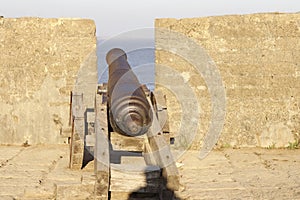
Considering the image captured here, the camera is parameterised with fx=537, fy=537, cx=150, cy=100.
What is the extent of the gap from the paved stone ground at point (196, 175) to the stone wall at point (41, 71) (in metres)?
0.36

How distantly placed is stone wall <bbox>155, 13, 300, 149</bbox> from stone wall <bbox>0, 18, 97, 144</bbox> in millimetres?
1270

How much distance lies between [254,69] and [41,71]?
317 centimetres

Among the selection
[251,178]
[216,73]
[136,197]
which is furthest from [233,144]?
[136,197]

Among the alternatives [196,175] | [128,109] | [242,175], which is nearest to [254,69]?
[242,175]

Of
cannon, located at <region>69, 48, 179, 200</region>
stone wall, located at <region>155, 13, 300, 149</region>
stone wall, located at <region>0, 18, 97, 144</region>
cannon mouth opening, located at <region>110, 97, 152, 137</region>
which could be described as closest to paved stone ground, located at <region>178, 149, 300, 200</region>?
stone wall, located at <region>155, 13, 300, 149</region>

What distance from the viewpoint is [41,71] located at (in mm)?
7992

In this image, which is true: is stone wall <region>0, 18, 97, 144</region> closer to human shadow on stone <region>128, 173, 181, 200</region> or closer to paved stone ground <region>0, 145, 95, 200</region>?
paved stone ground <region>0, 145, 95, 200</region>

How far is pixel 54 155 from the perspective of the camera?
741cm

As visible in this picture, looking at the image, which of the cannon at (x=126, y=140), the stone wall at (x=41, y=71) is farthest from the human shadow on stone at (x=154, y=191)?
the stone wall at (x=41, y=71)

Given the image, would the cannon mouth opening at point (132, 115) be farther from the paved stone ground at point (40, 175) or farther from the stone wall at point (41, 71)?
the stone wall at point (41, 71)

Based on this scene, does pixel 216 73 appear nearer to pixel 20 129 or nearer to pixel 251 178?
pixel 251 178

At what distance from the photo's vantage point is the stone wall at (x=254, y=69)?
7.98m

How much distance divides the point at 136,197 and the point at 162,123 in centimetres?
115

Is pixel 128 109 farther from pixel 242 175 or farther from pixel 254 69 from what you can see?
pixel 254 69
